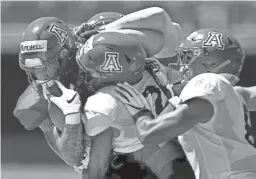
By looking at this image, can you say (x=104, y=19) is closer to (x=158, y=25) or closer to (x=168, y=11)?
(x=158, y=25)

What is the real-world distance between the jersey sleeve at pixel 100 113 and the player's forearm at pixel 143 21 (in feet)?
1.81

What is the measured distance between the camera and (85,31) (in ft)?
14.7

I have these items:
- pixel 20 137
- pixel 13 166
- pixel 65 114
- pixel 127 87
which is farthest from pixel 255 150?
pixel 20 137

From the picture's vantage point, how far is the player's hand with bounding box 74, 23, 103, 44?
4344 millimetres

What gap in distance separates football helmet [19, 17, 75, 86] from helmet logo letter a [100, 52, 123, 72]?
1.20 feet

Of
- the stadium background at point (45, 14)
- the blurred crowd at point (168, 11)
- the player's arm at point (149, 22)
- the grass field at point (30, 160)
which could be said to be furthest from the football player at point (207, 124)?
the blurred crowd at point (168, 11)

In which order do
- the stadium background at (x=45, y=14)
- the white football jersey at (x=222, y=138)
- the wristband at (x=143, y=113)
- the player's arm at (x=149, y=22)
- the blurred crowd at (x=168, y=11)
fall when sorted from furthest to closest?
the blurred crowd at (x=168, y=11) < the stadium background at (x=45, y=14) < the player's arm at (x=149, y=22) < the wristband at (x=143, y=113) < the white football jersey at (x=222, y=138)

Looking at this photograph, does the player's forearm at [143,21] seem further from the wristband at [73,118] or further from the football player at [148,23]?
the wristband at [73,118]

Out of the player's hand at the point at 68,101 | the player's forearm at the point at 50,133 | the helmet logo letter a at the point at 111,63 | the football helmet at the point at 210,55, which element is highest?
the helmet logo letter a at the point at 111,63

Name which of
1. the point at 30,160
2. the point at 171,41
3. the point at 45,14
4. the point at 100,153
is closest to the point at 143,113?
the point at 100,153

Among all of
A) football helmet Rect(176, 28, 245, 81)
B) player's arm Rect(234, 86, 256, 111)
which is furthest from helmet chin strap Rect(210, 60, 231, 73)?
player's arm Rect(234, 86, 256, 111)

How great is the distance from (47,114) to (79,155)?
603 millimetres

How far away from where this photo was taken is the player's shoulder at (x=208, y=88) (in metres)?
3.46

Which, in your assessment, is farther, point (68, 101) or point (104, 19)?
point (104, 19)
